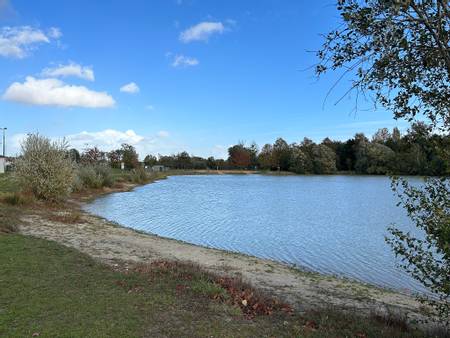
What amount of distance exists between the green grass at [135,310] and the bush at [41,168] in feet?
50.3

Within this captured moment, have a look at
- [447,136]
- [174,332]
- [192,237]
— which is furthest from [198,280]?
[192,237]

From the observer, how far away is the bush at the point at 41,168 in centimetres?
2195

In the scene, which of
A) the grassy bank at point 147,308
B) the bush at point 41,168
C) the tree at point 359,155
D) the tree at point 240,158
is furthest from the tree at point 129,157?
the grassy bank at point 147,308

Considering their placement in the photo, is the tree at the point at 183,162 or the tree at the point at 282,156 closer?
the tree at the point at 282,156

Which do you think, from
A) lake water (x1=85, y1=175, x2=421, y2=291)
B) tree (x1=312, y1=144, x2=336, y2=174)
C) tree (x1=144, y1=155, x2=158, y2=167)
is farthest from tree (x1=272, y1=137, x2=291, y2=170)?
lake water (x1=85, y1=175, x2=421, y2=291)


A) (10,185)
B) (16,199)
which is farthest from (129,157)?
(16,199)

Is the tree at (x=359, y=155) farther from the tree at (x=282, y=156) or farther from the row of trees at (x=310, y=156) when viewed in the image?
the tree at (x=282, y=156)

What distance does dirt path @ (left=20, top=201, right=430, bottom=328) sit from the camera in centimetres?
769

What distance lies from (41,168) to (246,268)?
632 inches

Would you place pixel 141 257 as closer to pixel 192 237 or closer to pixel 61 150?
pixel 192 237

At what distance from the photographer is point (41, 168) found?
22.1 metres

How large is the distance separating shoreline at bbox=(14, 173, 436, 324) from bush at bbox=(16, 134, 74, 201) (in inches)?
249

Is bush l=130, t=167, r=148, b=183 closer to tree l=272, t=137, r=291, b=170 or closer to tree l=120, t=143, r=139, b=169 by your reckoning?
tree l=120, t=143, r=139, b=169

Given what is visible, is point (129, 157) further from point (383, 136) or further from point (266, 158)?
point (383, 136)
